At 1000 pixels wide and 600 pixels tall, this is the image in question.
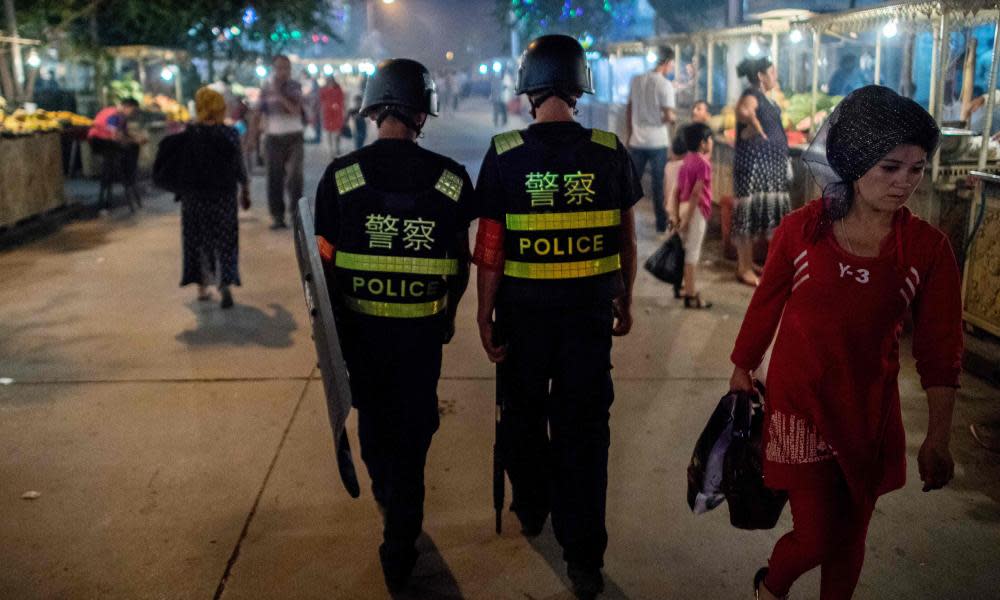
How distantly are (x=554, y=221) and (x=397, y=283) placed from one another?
61 cm

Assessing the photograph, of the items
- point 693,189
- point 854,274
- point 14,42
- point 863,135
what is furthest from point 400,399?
point 14,42

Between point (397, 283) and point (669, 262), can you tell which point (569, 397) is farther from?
point (669, 262)

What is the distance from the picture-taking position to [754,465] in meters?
2.90

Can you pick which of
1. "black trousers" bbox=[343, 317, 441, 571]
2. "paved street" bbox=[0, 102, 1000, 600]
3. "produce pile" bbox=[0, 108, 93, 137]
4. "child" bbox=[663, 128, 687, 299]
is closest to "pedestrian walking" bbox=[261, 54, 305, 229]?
"produce pile" bbox=[0, 108, 93, 137]

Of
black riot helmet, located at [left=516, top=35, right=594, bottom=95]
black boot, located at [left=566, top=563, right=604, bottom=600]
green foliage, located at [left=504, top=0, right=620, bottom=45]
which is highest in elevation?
green foliage, located at [left=504, top=0, right=620, bottom=45]

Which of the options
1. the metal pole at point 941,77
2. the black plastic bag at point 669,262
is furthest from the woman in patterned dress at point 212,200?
the metal pole at point 941,77

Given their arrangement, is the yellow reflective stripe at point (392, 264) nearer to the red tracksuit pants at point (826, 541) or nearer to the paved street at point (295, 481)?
the paved street at point (295, 481)

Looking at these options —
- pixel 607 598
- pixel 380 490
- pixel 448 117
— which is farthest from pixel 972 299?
pixel 448 117

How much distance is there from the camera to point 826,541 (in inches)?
109

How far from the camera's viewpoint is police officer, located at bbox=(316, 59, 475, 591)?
3361 millimetres

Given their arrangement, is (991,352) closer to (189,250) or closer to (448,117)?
(189,250)

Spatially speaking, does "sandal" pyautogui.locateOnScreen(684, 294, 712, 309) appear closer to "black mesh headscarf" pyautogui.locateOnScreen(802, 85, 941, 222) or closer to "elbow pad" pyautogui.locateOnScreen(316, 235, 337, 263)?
"elbow pad" pyautogui.locateOnScreen(316, 235, 337, 263)

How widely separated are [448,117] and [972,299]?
33490mm

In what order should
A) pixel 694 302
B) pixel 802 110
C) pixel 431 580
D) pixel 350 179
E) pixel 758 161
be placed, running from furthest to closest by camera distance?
pixel 802 110 → pixel 758 161 → pixel 694 302 → pixel 431 580 → pixel 350 179
